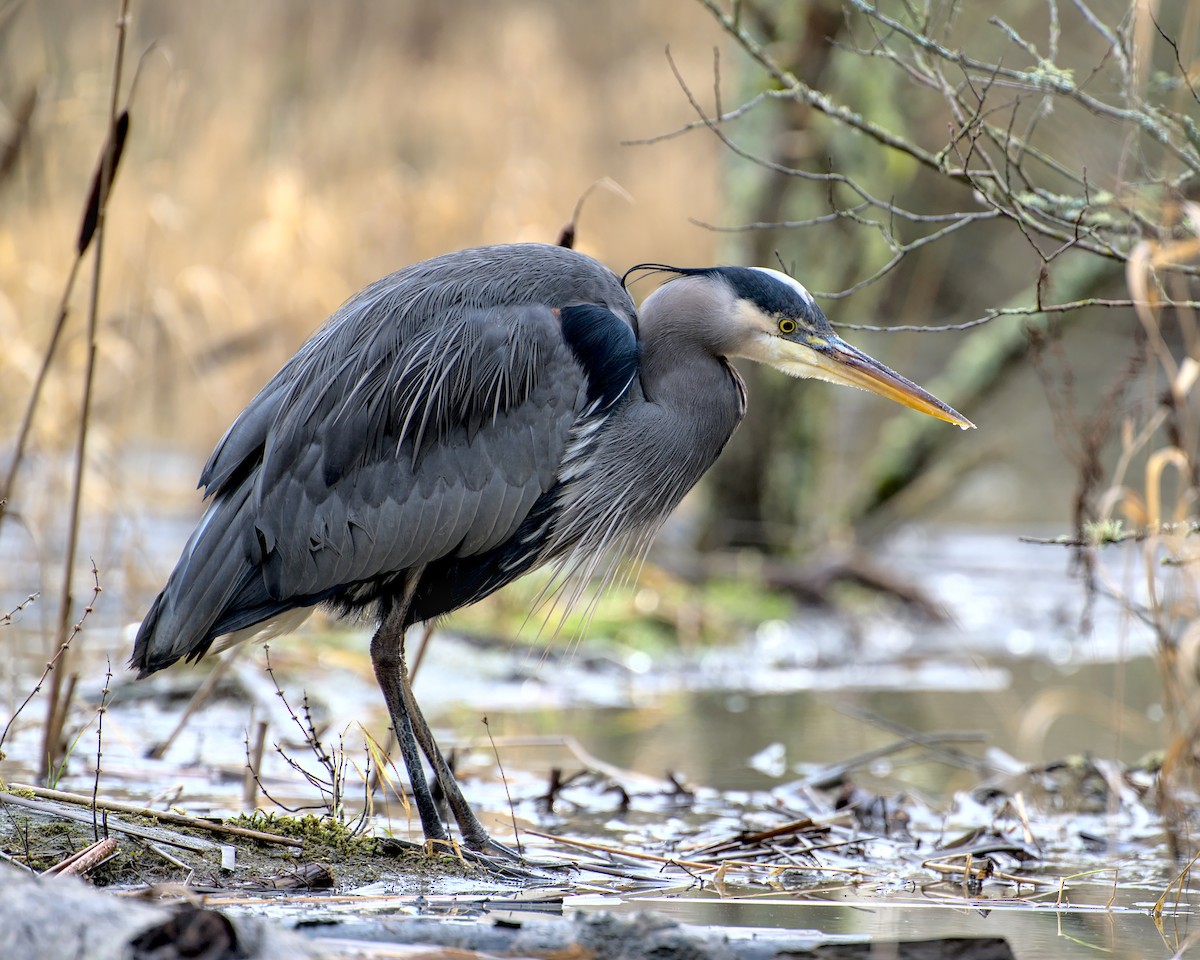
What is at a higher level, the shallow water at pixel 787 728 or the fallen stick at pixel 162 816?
the shallow water at pixel 787 728

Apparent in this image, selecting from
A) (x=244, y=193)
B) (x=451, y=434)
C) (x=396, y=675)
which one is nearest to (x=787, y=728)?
(x=396, y=675)

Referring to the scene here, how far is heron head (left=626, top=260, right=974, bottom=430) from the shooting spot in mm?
4273

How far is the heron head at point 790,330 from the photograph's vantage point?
427cm

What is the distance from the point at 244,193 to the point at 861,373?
6.39 m

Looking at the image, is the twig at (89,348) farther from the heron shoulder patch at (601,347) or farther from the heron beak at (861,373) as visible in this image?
the heron beak at (861,373)

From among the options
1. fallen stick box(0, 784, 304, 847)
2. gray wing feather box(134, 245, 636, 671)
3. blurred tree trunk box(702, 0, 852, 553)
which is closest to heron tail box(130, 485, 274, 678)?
gray wing feather box(134, 245, 636, 671)

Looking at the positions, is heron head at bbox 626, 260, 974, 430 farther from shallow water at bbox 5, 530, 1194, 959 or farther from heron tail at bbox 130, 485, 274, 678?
heron tail at bbox 130, 485, 274, 678

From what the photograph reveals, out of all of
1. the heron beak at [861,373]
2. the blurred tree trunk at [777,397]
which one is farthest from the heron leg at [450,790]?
the blurred tree trunk at [777,397]

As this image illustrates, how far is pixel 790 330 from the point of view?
4316 mm

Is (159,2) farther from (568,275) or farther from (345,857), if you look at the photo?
(345,857)

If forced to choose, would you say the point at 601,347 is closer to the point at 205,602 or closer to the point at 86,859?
the point at 205,602

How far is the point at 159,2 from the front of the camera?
664 inches

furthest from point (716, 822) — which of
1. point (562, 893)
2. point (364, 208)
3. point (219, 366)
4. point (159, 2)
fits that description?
point (159, 2)

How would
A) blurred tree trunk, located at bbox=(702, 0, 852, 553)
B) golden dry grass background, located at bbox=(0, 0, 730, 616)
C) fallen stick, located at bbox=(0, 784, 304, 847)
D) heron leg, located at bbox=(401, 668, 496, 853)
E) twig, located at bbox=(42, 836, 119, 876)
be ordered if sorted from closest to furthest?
twig, located at bbox=(42, 836, 119, 876)
fallen stick, located at bbox=(0, 784, 304, 847)
heron leg, located at bbox=(401, 668, 496, 853)
golden dry grass background, located at bbox=(0, 0, 730, 616)
blurred tree trunk, located at bbox=(702, 0, 852, 553)
